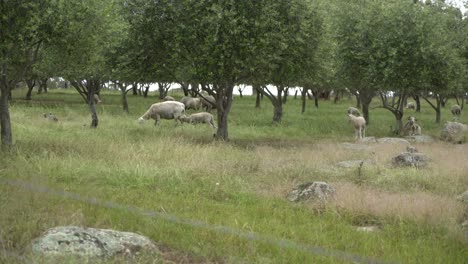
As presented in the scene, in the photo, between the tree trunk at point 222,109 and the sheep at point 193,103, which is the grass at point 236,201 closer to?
the tree trunk at point 222,109

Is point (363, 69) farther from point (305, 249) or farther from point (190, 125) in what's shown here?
point (305, 249)

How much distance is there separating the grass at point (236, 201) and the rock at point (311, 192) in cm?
29

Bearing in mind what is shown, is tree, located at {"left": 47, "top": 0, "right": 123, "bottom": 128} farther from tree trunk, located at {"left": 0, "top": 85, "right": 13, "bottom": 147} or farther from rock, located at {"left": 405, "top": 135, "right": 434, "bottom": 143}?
→ rock, located at {"left": 405, "top": 135, "right": 434, "bottom": 143}

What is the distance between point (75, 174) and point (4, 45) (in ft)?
18.1

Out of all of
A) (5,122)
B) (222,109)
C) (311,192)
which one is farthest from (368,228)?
(222,109)

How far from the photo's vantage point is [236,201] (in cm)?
1097

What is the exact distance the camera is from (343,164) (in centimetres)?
1634

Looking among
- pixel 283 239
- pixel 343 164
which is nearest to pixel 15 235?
pixel 283 239

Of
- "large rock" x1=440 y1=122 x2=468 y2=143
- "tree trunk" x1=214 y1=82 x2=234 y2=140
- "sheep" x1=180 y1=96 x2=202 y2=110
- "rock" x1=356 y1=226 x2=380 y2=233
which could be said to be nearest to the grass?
"rock" x1=356 y1=226 x2=380 y2=233

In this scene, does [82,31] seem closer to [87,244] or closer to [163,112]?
[87,244]

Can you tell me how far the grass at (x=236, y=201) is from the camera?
7664 millimetres

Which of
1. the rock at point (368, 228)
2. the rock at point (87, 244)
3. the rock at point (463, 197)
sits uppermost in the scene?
the rock at point (87, 244)

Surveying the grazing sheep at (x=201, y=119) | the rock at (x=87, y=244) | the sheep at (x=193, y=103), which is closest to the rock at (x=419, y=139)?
the grazing sheep at (x=201, y=119)

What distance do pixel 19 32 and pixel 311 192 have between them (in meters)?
10.3
